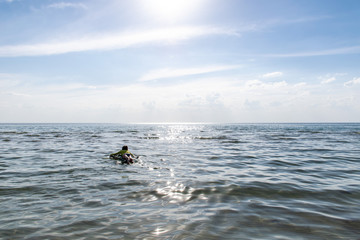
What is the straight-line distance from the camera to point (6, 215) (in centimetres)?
620

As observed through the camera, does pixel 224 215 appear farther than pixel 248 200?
No

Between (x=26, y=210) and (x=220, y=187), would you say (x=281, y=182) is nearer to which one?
(x=220, y=187)

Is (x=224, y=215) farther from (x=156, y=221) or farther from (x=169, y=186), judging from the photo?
(x=169, y=186)

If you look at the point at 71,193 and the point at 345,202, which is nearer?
the point at 345,202

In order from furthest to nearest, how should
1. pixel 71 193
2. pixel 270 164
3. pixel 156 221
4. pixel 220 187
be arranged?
pixel 270 164
pixel 220 187
pixel 71 193
pixel 156 221

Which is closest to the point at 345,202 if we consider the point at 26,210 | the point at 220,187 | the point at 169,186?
the point at 220,187

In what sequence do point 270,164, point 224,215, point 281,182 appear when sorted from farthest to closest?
point 270,164 < point 281,182 < point 224,215

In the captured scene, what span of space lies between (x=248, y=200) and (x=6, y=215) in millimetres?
7122

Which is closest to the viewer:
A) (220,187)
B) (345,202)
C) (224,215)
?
(224,215)

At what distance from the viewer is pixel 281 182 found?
10.2m

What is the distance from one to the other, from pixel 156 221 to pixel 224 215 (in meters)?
1.88

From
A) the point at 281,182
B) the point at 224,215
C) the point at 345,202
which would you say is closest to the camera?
the point at 224,215

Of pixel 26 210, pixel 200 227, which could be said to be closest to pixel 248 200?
pixel 200 227

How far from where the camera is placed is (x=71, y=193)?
831 cm
